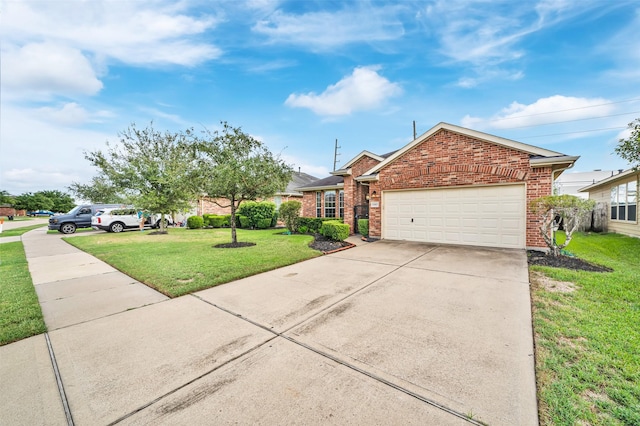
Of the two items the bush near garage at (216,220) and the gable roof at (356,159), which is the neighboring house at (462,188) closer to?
the gable roof at (356,159)

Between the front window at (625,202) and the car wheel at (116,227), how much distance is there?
26.4 meters

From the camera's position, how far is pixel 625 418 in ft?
5.80

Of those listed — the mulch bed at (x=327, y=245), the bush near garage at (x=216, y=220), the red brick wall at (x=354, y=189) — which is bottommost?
the mulch bed at (x=327, y=245)

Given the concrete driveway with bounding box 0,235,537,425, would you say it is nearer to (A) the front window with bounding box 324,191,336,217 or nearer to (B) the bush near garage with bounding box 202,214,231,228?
(A) the front window with bounding box 324,191,336,217

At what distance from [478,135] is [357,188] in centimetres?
578

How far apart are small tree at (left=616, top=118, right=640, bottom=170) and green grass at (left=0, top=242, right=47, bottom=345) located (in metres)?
13.8

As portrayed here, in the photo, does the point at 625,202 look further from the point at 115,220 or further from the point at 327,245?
the point at 115,220

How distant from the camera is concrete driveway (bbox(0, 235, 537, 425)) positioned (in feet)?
6.27

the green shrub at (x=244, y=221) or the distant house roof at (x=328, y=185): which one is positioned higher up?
the distant house roof at (x=328, y=185)

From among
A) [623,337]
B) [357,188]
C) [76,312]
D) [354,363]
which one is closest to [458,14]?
[357,188]

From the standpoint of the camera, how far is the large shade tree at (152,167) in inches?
522

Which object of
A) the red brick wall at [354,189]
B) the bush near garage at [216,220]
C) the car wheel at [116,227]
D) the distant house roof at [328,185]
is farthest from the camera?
the bush near garage at [216,220]

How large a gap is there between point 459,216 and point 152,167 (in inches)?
603

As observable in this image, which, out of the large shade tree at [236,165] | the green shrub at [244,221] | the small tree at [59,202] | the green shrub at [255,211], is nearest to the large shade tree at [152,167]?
the large shade tree at [236,165]
